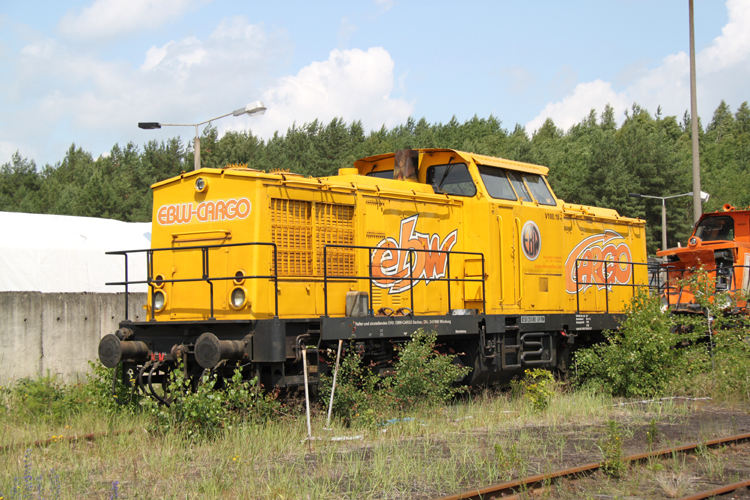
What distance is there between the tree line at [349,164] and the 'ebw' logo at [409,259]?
27820 millimetres

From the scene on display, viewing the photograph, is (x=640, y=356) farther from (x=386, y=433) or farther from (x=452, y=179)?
(x=386, y=433)

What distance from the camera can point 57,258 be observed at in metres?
20.2

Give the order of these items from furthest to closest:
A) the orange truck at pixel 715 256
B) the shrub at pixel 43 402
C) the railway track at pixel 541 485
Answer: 1. the orange truck at pixel 715 256
2. the shrub at pixel 43 402
3. the railway track at pixel 541 485

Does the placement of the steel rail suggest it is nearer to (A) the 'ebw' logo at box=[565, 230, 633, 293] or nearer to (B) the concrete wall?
(A) the 'ebw' logo at box=[565, 230, 633, 293]

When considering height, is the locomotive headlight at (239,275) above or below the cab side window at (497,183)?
below

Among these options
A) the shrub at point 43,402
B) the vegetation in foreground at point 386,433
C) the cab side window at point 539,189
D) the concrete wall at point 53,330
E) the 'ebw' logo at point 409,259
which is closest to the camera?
the vegetation in foreground at point 386,433

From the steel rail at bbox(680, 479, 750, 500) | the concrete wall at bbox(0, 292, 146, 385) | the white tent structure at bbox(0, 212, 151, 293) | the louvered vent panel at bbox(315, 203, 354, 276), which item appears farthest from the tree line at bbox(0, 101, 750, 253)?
the steel rail at bbox(680, 479, 750, 500)

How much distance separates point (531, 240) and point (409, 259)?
2.60 metres

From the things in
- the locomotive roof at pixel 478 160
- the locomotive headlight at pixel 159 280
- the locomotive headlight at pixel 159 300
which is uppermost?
the locomotive roof at pixel 478 160

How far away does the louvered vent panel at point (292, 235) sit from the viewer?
8992 millimetres

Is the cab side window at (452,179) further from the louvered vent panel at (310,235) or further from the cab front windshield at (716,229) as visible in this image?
the cab front windshield at (716,229)

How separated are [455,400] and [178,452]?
519 centimetres

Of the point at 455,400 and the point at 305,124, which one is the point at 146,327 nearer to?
the point at 455,400

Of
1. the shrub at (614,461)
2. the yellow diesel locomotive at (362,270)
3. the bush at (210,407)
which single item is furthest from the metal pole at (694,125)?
the bush at (210,407)
